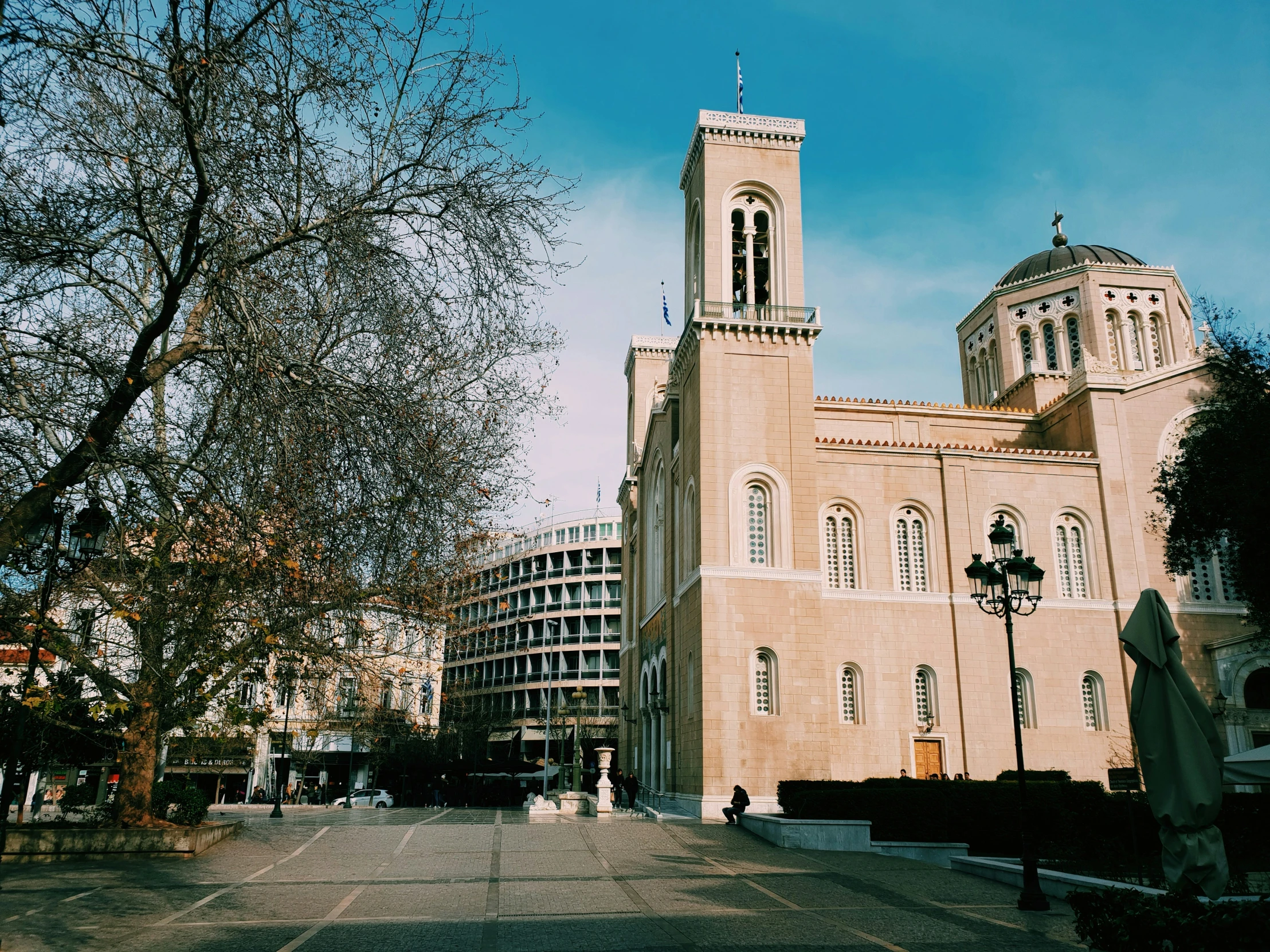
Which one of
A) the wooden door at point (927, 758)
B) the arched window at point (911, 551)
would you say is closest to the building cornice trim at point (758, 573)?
the arched window at point (911, 551)

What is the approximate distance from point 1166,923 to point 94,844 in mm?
16990

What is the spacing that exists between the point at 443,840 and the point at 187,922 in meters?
8.91

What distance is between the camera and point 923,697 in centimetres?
3098

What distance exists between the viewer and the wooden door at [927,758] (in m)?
29.8

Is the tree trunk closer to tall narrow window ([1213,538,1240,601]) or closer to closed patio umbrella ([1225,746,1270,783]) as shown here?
closed patio umbrella ([1225,746,1270,783])

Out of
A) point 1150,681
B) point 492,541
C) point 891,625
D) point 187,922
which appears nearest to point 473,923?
point 187,922

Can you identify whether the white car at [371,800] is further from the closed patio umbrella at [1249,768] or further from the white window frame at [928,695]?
the closed patio umbrella at [1249,768]

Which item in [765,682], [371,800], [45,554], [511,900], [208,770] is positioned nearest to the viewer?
[45,554]

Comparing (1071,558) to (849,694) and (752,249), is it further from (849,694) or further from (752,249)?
(752,249)

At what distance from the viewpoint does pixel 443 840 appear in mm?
19234

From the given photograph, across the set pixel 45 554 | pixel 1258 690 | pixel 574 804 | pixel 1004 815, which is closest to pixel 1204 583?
pixel 1258 690

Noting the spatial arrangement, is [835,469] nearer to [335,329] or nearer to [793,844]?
[793,844]

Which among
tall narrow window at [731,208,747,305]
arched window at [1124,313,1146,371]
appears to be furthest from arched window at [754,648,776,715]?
arched window at [1124,313,1146,371]

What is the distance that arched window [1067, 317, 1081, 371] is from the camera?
1596 inches
